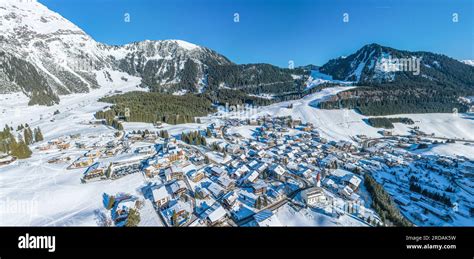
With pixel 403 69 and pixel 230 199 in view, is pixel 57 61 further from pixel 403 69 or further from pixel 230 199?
pixel 403 69

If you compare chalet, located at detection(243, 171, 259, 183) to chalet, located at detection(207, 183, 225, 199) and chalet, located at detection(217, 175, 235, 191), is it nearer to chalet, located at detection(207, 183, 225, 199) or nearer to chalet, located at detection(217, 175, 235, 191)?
chalet, located at detection(217, 175, 235, 191)

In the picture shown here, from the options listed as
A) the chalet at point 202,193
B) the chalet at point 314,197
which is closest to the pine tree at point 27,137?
the chalet at point 202,193

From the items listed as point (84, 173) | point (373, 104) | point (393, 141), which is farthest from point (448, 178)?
point (373, 104)

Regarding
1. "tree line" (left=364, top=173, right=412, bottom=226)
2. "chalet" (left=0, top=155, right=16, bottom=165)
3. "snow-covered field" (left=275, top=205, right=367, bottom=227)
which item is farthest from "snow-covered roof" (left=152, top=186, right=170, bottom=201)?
"chalet" (left=0, top=155, right=16, bottom=165)

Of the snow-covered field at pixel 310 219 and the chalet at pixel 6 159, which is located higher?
the chalet at pixel 6 159

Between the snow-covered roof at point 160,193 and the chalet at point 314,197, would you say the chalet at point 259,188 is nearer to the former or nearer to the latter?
the chalet at point 314,197

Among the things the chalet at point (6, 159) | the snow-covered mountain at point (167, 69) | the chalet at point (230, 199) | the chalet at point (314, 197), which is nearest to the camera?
the chalet at point (230, 199)

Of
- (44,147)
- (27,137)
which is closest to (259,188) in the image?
(44,147)

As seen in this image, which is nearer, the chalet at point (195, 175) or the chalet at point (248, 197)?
the chalet at point (248, 197)
